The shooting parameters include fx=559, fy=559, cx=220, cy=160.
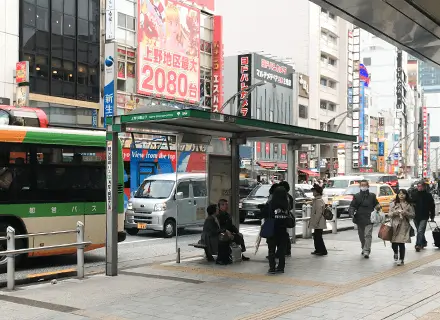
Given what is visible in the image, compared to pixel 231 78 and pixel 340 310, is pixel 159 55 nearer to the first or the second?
pixel 231 78

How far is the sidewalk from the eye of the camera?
287 inches

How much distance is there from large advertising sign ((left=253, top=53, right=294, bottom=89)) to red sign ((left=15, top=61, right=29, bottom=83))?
96.0 ft

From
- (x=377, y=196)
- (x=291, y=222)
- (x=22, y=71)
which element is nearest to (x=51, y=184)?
(x=291, y=222)

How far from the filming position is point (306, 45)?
66188 millimetres

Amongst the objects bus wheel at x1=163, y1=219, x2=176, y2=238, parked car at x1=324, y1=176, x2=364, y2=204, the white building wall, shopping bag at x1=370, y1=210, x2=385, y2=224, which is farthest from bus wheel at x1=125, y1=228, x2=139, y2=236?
the white building wall

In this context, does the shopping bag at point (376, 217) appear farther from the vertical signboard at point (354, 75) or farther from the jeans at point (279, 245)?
the vertical signboard at point (354, 75)

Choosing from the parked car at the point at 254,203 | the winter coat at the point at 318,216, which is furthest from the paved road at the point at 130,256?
the parked car at the point at 254,203

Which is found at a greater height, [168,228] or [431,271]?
[168,228]

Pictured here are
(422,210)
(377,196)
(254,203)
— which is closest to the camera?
(422,210)

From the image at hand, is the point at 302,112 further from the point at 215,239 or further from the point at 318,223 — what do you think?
the point at 215,239

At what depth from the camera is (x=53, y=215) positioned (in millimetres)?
11719

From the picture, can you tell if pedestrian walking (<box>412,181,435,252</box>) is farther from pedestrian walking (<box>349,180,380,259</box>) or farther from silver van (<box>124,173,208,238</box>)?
silver van (<box>124,173,208,238</box>)

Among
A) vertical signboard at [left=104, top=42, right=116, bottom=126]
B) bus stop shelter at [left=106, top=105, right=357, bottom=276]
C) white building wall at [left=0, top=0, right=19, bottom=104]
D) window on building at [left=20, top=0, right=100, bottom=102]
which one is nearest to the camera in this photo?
bus stop shelter at [left=106, top=105, right=357, bottom=276]

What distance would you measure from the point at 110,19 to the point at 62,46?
3823 mm
